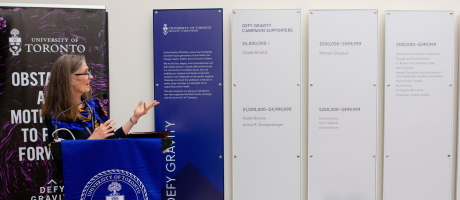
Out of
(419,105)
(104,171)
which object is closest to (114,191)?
(104,171)

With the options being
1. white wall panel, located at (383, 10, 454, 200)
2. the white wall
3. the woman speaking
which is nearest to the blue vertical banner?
the white wall

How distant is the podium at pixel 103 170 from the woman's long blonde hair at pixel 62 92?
237 mm

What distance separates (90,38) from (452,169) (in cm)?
262

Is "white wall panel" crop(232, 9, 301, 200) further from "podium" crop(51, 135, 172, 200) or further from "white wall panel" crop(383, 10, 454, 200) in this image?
"podium" crop(51, 135, 172, 200)

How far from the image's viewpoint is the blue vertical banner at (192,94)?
1774 millimetres

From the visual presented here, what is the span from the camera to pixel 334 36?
1.77m

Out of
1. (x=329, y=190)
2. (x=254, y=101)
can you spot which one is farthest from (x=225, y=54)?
(x=329, y=190)

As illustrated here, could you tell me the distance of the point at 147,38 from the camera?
1.80 meters

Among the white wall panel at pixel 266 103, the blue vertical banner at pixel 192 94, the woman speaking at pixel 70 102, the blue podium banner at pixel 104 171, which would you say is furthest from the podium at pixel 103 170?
the white wall panel at pixel 266 103

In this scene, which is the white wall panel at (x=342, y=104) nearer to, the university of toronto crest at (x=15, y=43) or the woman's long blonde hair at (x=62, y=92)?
the woman's long blonde hair at (x=62, y=92)

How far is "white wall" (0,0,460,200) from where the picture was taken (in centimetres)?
180

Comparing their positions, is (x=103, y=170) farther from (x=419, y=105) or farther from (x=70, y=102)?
(x=419, y=105)

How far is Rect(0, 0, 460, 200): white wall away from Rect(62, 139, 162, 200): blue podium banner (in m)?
0.68

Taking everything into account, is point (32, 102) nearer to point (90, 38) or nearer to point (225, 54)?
point (90, 38)
